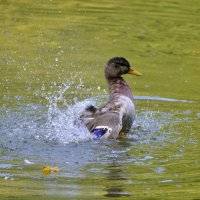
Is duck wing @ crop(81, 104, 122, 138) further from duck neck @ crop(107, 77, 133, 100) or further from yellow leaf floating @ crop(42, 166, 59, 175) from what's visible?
yellow leaf floating @ crop(42, 166, 59, 175)

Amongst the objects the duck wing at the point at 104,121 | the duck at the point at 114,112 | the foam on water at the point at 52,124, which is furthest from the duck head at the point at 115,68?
the duck wing at the point at 104,121

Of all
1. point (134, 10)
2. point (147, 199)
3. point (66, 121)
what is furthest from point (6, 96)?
point (134, 10)

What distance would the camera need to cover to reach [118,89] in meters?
11.0

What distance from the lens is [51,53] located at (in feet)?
49.8

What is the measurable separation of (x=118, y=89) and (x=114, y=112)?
567mm

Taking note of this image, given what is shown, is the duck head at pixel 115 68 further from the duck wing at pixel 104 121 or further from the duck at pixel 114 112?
the duck wing at pixel 104 121

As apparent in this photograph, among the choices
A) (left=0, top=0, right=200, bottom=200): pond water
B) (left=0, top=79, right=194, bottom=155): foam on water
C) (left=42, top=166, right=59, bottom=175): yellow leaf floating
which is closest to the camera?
(left=0, top=0, right=200, bottom=200): pond water

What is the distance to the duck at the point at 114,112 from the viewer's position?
10.3m

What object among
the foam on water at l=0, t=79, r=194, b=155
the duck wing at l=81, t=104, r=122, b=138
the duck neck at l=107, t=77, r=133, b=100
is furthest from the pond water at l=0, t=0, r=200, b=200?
the duck neck at l=107, t=77, r=133, b=100

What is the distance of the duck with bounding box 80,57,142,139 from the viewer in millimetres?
10266

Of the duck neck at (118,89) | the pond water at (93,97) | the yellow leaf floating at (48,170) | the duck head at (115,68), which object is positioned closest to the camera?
the pond water at (93,97)

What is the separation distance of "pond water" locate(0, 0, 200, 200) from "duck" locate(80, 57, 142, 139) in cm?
13

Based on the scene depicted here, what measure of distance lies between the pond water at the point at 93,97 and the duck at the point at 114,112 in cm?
13

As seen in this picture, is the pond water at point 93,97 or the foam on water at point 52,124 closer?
the pond water at point 93,97
